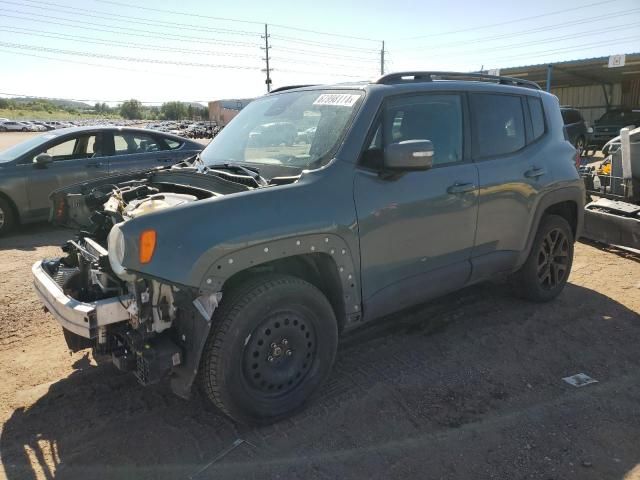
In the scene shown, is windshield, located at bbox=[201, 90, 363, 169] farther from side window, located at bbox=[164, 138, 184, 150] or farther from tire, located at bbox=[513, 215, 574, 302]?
side window, located at bbox=[164, 138, 184, 150]

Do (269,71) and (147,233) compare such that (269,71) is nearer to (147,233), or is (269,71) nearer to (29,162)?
(29,162)

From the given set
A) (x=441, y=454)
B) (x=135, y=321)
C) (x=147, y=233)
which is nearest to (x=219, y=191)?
(x=147, y=233)

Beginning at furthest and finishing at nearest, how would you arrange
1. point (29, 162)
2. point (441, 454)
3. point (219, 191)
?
point (29, 162) < point (219, 191) < point (441, 454)

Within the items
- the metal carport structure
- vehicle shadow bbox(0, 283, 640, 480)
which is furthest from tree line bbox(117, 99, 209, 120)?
vehicle shadow bbox(0, 283, 640, 480)

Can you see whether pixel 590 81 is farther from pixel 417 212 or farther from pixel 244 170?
pixel 244 170

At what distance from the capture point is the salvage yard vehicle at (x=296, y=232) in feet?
8.82

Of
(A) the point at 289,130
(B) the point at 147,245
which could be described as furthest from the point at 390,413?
(A) the point at 289,130

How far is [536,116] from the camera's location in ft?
15.3

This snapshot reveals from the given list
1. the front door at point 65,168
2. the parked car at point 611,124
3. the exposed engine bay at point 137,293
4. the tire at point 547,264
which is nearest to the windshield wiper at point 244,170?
the exposed engine bay at point 137,293

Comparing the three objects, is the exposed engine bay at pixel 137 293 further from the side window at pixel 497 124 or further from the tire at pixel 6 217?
the tire at pixel 6 217

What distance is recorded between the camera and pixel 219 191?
122 inches

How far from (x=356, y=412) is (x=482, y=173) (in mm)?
2024

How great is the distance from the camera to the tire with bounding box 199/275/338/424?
110 inches

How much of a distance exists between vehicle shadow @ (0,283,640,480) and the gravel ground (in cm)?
1
